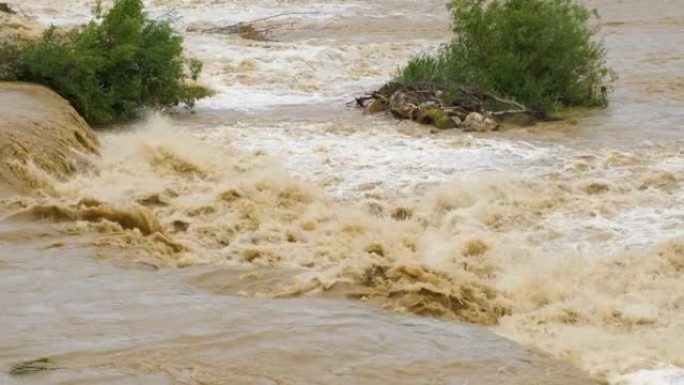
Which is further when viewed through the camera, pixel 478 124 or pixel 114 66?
pixel 114 66

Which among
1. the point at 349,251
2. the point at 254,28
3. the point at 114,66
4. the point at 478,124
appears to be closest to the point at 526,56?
the point at 478,124

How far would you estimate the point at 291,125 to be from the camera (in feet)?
40.0

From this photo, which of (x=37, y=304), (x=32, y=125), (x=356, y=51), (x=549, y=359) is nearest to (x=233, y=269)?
(x=37, y=304)

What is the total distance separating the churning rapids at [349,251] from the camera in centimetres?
495

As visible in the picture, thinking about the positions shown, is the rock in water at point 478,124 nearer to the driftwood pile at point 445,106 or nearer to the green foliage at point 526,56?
the driftwood pile at point 445,106

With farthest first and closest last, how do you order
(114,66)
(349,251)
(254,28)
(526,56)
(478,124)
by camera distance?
(254,28) < (526,56) < (114,66) < (478,124) < (349,251)

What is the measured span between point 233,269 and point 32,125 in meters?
3.81

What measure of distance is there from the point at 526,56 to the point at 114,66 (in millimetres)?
4977

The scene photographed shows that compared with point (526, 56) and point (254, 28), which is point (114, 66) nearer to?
point (526, 56)

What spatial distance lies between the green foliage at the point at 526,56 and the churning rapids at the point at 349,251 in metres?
0.64

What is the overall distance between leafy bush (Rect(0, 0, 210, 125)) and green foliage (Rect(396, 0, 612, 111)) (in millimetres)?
2939

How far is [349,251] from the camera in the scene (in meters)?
7.43

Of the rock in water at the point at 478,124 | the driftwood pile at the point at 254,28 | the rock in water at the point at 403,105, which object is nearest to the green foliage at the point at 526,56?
the rock in water at the point at 403,105

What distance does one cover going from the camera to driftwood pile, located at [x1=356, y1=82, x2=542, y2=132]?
11.8 metres
